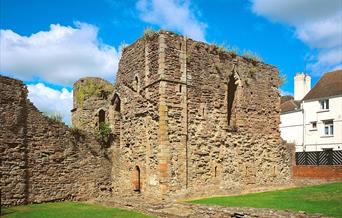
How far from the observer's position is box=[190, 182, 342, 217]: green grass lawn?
41.2ft

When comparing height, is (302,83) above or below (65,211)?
above

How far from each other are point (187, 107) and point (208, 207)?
4.99 m

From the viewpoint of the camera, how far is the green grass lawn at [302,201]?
12.6 meters

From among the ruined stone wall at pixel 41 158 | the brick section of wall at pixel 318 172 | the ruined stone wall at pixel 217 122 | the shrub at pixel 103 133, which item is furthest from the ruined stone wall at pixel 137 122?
the brick section of wall at pixel 318 172

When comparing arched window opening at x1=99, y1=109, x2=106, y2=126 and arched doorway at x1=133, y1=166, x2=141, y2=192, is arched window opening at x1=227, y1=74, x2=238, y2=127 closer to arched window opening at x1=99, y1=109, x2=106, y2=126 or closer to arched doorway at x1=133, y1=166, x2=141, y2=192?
arched doorway at x1=133, y1=166, x2=141, y2=192

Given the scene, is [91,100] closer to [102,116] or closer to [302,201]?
[102,116]

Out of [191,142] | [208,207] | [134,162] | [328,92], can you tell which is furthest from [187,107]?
[328,92]

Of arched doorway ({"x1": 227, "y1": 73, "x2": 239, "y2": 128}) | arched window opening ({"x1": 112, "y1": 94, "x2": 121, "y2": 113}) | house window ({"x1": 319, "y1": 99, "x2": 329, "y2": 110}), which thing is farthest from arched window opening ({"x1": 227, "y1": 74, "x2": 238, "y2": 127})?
house window ({"x1": 319, "y1": 99, "x2": 329, "y2": 110})

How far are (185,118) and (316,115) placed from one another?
23.8 metres

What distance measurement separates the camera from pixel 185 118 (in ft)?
54.8

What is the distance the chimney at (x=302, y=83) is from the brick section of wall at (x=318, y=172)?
14700 mm

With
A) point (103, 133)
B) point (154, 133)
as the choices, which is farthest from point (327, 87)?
point (154, 133)

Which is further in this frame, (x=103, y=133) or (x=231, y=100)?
(x=231, y=100)

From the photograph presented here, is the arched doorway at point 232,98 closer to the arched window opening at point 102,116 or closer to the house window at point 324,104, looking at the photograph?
the arched window opening at point 102,116
